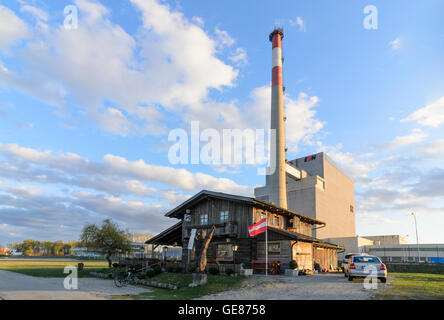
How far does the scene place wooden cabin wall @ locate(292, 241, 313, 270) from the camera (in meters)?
26.0

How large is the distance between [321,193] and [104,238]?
44460mm

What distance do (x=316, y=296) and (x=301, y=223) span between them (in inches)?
869

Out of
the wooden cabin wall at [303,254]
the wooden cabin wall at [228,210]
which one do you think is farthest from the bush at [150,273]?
the wooden cabin wall at [303,254]

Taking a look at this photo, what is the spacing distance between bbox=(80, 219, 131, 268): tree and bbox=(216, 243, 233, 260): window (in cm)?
1478

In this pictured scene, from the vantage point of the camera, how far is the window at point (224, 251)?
2697 cm

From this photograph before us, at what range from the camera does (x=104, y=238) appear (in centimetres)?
3644

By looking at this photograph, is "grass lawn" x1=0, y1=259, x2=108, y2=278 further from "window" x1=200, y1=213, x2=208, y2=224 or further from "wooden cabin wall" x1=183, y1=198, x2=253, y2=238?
"window" x1=200, y1=213, x2=208, y2=224

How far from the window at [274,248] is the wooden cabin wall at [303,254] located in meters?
1.27

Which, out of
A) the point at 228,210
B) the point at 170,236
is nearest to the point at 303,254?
the point at 228,210

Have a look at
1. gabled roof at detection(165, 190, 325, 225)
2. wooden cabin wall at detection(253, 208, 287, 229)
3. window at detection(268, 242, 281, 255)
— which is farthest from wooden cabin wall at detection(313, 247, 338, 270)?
window at detection(268, 242, 281, 255)

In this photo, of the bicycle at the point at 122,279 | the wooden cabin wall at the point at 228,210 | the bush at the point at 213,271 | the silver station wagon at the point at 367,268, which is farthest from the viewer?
the wooden cabin wall at the point at 228,210

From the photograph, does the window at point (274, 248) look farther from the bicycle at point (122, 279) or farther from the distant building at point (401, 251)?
the distant building at point (401, 251)
